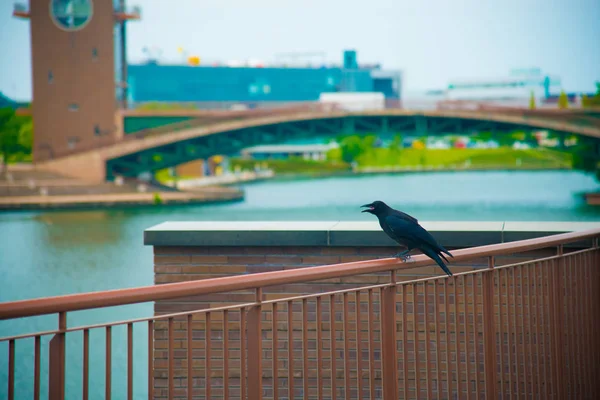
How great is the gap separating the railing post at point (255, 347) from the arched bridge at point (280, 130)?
38.8 metres

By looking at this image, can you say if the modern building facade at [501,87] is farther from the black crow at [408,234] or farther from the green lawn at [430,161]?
the black crow at [408,234]

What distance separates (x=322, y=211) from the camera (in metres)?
38.3

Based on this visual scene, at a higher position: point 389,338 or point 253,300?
point 389,338

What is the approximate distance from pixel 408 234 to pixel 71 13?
178 feet

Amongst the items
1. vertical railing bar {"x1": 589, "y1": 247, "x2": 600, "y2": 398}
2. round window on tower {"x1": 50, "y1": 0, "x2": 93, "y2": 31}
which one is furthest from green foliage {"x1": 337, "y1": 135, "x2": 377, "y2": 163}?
vertical railing bar {"x1": 589, "y1": 247, "x2": 600, "y2": 398}

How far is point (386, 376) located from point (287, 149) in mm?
106880

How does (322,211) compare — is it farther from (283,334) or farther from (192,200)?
(283,334)

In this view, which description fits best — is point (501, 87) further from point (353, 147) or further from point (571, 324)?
point (571, 324)

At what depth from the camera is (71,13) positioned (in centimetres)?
5434

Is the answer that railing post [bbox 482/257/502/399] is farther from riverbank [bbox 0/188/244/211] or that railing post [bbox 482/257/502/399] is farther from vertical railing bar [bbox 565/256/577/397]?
riverbank [bbox 0/188/244/211]

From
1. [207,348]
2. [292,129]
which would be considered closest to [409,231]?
[207,348]

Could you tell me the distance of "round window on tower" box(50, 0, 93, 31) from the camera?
54.2m

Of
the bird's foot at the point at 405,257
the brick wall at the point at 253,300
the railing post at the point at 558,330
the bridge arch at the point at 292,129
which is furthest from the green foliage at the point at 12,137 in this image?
the bird's foot at the point at 405,257

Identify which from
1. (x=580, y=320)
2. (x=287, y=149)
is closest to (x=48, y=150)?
(x=580, y=320)
